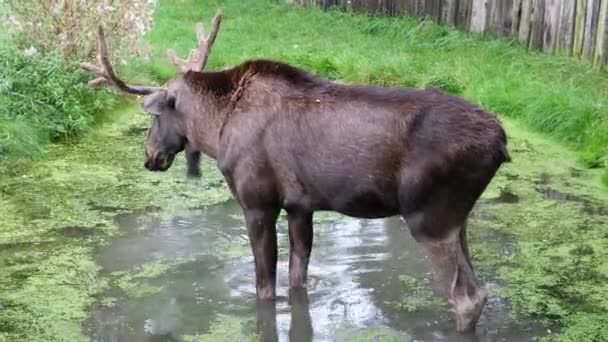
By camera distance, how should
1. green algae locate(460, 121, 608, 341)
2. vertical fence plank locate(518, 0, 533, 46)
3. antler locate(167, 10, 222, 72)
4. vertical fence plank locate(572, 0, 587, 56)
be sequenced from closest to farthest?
green algae locate(460, 121, 608, 341), antler locate(167, 10, 222, 72), vertical fence plank locate(572, 0, 587, 56), vertical fence plank locate(518, 0, 533, 46)

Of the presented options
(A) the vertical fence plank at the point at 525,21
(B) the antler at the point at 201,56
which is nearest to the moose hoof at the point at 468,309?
(B) the antler at the point at 201,56

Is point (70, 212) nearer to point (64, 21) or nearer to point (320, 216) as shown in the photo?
point (320, 216)

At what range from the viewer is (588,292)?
6660 millimetres

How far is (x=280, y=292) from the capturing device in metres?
6.76

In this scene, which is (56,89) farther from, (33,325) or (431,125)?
(431,125)

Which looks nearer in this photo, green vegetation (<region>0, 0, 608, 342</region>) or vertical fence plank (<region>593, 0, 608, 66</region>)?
green vegetation (<region>0, 0, 608, 342</region>)

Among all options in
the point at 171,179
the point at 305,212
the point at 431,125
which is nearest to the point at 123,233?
the point at 171,179

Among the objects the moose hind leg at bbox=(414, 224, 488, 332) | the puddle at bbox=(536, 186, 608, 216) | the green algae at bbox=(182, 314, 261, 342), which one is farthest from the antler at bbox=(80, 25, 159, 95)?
the puddle at bbox=(536, 186, 608, 216)

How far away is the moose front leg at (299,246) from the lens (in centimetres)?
658

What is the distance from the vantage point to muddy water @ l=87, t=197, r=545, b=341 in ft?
20.1

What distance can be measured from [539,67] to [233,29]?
5.70 m

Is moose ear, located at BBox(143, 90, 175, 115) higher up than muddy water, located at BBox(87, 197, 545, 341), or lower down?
higher up

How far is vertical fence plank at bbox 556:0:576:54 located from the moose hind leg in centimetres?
720

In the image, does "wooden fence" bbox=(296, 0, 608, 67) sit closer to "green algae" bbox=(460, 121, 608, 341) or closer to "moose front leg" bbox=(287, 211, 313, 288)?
"green algae" bbox=(460, 121, 608, 341)
